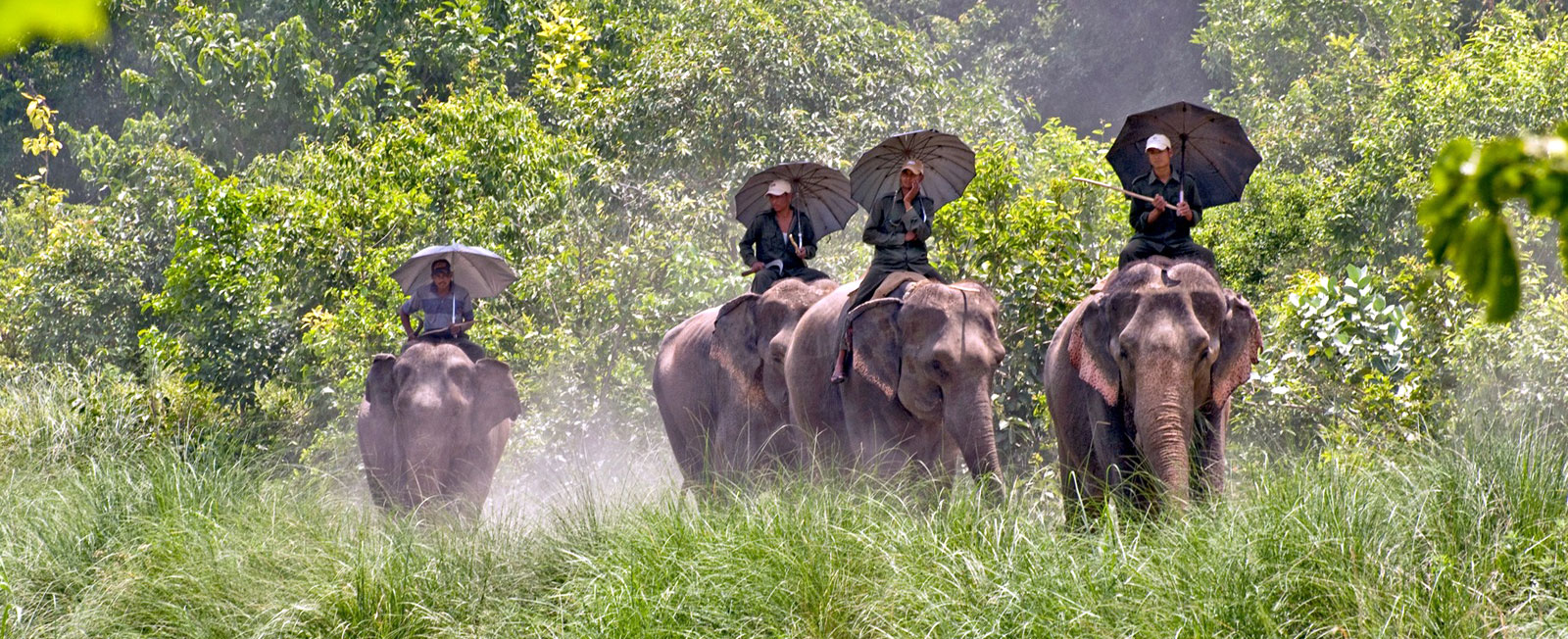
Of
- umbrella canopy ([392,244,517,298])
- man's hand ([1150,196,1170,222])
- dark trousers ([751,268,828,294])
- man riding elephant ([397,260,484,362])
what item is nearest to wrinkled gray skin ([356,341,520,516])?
man riding elephant ([397,260,484,362])

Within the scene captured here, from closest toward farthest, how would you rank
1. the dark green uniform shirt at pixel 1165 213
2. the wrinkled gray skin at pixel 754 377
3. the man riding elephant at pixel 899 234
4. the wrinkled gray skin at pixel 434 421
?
the dark green uniform shirt at pixel 1165 213 < the man riding elephant at pixel 899 234 < the wrinkled gray skin at pixel 754 377 < the wrinkled gray skin at pixel 434 421

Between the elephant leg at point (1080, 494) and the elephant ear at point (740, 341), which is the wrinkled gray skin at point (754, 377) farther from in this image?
the elephant leg at point (1080, 494)

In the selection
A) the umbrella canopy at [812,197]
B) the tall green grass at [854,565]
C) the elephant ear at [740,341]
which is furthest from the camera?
the umbrella canopy at [812,197]

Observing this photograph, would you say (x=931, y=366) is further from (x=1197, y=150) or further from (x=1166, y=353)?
(x=1197, y=150)

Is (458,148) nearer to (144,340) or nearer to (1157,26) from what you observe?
(144,340)

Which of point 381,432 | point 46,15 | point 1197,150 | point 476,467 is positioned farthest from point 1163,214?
point 46,15

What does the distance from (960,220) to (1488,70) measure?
5163 mm

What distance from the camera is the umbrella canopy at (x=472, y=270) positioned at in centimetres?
1156

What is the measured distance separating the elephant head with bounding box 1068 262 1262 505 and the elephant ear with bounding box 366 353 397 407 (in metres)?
4.67

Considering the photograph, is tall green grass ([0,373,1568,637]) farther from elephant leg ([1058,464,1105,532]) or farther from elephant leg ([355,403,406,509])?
elephant leg ([355,403,406,509])

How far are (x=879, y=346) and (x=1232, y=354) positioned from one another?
162cm

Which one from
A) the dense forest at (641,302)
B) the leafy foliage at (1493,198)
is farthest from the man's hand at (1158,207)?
the leafy foliage at (1493,198)

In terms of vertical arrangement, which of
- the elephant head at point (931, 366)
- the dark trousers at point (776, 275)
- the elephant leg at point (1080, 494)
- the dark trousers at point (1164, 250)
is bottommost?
the elephant leg at point (1080, 494)

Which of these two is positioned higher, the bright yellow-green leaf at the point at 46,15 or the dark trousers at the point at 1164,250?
the bright yellow-green leaf at the point at 46,15
